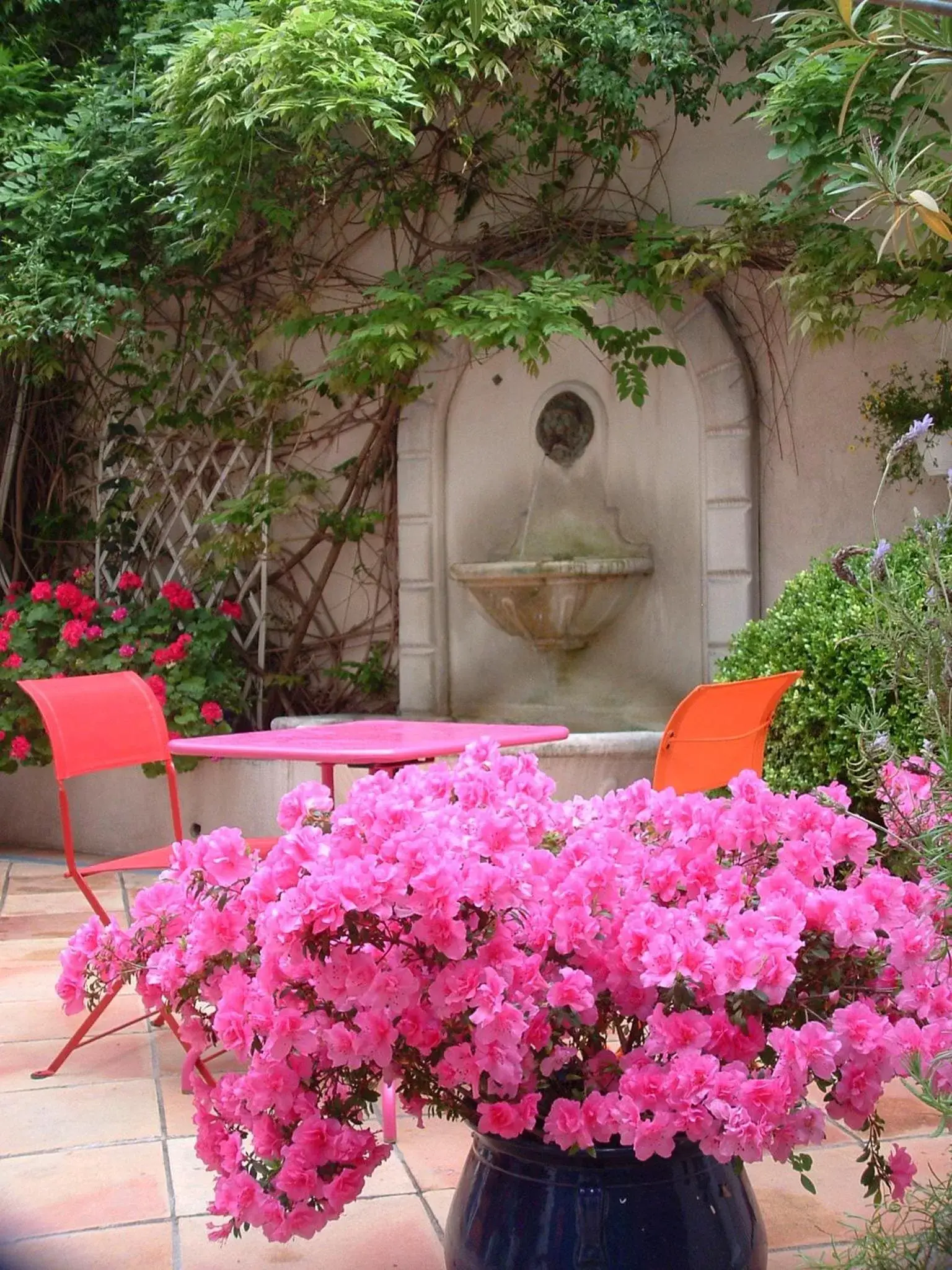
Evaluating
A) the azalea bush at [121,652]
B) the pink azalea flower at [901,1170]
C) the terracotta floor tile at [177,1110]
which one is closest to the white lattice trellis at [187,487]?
the azalea bush at [121,652]

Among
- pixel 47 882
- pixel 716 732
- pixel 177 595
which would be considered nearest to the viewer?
pixel 716 732

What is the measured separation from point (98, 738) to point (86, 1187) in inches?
43.0

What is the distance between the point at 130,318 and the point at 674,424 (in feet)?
7.67

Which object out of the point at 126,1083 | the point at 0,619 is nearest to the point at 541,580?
the point at 0,619

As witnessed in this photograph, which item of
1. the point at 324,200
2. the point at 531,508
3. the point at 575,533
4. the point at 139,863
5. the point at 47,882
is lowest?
the point at 47,882

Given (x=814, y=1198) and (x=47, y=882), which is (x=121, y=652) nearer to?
(x=47, y=882)

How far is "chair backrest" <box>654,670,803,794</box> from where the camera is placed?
9.28 feet

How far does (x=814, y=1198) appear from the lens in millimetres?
2240

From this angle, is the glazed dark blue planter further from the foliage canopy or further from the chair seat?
the foliage canopy

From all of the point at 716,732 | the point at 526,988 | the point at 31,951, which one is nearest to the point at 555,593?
the point at 31,951

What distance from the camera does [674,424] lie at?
5.50 meters

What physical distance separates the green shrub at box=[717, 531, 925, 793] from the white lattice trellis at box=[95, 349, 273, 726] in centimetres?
286

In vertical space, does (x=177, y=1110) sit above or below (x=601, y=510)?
below

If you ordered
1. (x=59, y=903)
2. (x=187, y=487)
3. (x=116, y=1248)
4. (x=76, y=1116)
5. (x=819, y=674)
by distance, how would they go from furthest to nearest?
(x=187, y=487) → (x=59, y=903) → (x=819, y=674) → (x=76, y=1116) → (x=116, y=1248)
